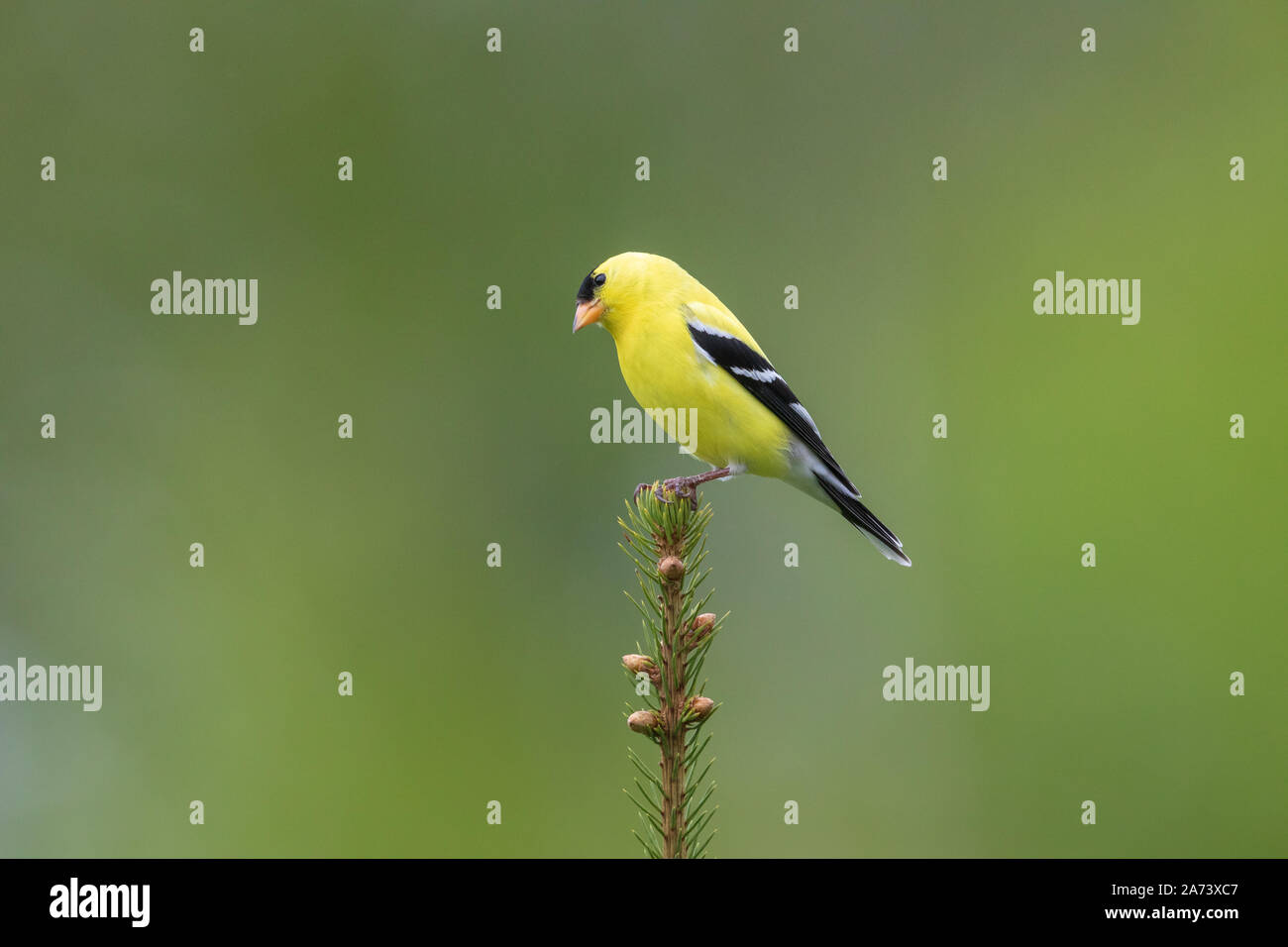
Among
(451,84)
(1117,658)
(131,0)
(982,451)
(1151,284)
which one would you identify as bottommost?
(1117,658)

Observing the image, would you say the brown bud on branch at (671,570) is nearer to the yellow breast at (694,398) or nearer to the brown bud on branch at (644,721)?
the brown bud on branch at (644,721)

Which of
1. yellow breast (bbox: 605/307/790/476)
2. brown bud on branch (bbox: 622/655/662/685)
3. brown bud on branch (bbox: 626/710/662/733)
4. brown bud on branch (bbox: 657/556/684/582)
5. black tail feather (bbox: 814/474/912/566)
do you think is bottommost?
brown bud on branch (bbox: 626/710/662/733)

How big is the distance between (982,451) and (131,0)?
594cm

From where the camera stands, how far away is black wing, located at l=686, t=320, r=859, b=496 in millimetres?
3908

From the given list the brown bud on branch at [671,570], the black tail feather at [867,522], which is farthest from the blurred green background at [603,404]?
the brown bud on branch at [671,570]

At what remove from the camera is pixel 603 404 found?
5.85m

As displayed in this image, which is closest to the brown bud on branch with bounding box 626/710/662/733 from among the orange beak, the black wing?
the black wing

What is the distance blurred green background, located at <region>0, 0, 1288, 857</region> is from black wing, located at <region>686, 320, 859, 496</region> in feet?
5.20

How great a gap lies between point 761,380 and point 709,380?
21cm

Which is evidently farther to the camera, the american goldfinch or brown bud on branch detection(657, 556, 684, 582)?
the american goldfinch

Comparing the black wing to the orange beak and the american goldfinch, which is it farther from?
the orange beak

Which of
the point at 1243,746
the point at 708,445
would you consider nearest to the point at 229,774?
the point at 708,445

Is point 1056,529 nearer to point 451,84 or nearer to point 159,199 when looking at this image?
point 451,84

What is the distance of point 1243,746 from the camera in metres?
5.11
